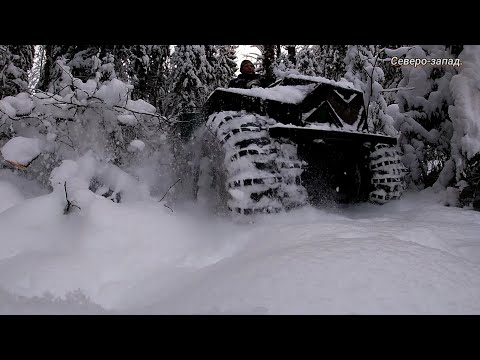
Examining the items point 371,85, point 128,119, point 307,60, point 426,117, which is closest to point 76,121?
point 128,119

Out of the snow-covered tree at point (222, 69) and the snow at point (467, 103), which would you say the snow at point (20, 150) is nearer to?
the snow at point (467, 103)

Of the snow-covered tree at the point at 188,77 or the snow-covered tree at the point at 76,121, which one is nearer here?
the snow-covered tree at the point at 76,121

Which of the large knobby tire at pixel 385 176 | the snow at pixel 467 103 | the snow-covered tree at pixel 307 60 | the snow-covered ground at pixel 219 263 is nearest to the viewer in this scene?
the snow-covered ground at pixel 219 263

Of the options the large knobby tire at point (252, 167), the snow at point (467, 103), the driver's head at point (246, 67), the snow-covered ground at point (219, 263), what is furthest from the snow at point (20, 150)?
the snow at point (467, 103)

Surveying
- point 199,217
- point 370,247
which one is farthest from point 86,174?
point 370,247

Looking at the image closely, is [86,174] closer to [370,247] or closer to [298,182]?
[298,182]

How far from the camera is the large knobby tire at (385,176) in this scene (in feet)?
11.2

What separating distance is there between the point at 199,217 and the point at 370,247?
1.57 metres

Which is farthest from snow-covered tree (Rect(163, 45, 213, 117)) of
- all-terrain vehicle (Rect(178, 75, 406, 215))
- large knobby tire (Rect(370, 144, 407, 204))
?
large knobby tire (Rect(370, 144, 407, 204))

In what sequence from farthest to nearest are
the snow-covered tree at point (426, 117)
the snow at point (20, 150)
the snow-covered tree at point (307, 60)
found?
the snow-covered tree at point (307, 60), the snow-covered tree at point (426, 117), the snow at point (20, 150)

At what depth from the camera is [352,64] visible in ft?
25.6

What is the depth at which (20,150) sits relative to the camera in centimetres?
237

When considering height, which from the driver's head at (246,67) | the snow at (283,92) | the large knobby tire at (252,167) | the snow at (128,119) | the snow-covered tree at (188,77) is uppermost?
the snow-covered tree at (188,77)

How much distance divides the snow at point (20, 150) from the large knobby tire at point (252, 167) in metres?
1.45
